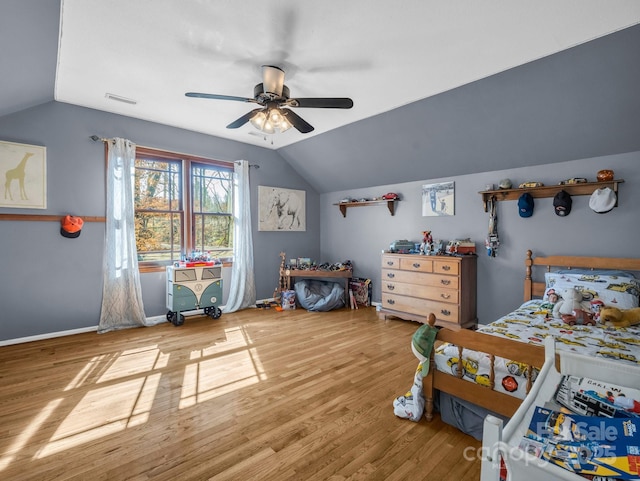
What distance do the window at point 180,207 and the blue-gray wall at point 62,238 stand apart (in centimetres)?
28

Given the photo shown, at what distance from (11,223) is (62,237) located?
1.51 feet

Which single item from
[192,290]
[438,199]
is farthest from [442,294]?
[192,290]

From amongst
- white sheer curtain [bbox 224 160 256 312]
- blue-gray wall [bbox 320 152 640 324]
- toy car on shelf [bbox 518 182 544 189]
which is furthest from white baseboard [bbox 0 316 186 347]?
toy car on shelf [bbox 518 182 544 189]

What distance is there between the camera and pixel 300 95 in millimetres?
3365

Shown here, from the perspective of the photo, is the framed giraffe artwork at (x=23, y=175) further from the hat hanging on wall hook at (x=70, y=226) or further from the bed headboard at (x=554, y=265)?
the bed headboard at (x=554, y=265)

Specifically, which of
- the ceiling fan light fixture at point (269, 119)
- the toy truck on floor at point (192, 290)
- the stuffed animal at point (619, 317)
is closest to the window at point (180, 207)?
the toy truck on floor at point (192, 290)

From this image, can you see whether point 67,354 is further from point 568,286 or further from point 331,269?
point 568,286

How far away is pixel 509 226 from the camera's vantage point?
3.93 meters

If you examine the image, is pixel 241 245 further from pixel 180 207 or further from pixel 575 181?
pixel 575 181

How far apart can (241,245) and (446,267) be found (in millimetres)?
3094

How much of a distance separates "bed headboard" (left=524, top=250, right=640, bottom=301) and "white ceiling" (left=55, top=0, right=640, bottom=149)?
2119 mm

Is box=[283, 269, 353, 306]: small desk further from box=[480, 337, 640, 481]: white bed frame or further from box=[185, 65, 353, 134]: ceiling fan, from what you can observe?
box=[480, 337, 640, 481]: white bed frame

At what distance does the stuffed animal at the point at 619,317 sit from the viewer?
99.0 inches

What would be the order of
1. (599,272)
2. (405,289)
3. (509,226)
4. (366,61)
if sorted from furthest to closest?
(405,289) < (509,226) < (599,272) < (366,61)
